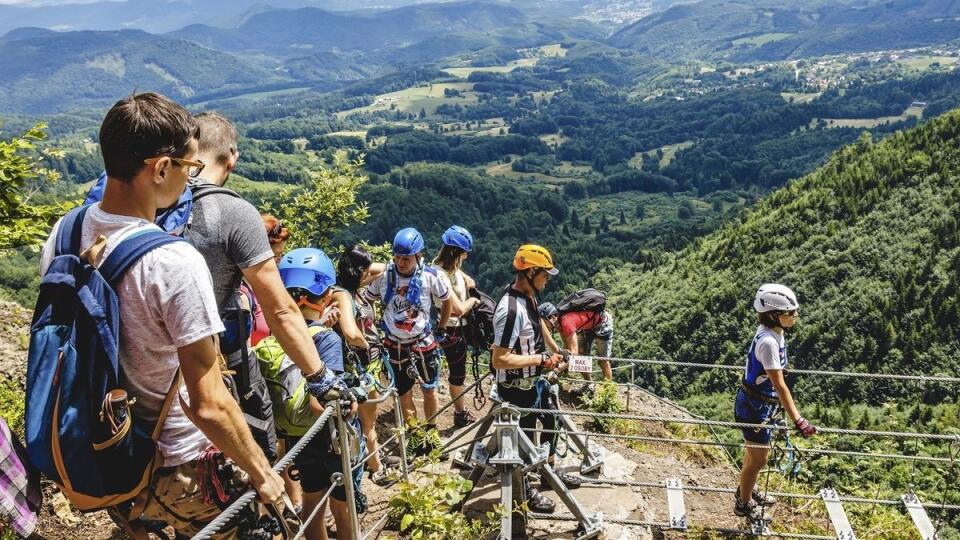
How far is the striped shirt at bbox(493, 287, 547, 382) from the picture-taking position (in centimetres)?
564

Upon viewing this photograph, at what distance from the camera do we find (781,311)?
230 inches

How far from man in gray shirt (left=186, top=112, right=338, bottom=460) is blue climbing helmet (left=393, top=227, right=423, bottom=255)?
277 centimetres

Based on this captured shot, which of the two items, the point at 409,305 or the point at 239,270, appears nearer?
the point at 239,270

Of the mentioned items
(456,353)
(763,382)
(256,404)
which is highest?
(256,404)

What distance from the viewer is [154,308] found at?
103 inches

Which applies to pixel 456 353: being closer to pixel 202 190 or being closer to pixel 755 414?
pixel 755 414

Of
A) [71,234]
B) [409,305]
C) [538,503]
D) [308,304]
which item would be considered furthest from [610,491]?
[71,234]

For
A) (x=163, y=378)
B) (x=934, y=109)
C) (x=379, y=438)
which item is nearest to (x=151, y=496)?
(x=163, y=378)

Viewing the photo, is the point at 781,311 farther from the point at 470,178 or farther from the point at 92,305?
the point at 470,178

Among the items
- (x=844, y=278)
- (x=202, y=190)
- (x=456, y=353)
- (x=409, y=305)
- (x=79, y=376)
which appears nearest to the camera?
(x=79, y=376)

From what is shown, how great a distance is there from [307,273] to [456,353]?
3516 mm

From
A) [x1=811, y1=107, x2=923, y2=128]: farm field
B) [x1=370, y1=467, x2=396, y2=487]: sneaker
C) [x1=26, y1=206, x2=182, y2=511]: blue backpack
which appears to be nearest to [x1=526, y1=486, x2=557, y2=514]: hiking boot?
[x1=370, y1=467, x2=396, y2=487]: sneaker

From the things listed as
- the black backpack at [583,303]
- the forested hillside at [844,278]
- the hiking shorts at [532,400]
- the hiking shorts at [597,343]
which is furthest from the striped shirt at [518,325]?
the forested hillside at [844,278]

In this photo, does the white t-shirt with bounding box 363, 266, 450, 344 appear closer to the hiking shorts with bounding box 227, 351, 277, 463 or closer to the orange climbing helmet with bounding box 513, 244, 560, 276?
the orange climbing helmet with bounding box 513, 244, 560, 276
